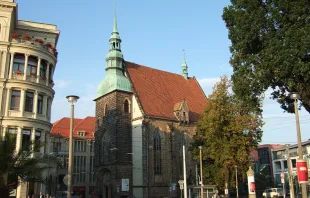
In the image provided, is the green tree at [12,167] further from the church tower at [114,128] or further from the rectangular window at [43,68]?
the church tower at [114,128]

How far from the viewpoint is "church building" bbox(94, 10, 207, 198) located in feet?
145

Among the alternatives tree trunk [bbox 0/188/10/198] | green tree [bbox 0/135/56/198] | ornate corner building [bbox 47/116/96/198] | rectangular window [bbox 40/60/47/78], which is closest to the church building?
rectangular window [bbox 40/60/47/78]

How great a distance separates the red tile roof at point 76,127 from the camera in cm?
6494

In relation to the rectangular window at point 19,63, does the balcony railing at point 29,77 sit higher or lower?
lower

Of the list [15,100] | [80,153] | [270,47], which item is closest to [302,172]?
[270,47]

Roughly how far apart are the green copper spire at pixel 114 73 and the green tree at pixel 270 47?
27.3m

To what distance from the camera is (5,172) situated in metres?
15.8

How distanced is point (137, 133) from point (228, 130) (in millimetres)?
15706

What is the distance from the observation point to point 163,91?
2109 inches

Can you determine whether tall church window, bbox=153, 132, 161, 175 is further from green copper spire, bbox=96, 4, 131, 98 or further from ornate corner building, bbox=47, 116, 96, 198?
ornate corner building, bbox=47, 116, 96, 198

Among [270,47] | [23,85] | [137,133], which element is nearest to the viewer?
[270,47]

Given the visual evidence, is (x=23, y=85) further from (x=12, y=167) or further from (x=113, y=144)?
(x=113, y=144)

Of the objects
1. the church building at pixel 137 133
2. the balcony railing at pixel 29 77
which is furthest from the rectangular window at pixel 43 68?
the church building at pixel 137 133

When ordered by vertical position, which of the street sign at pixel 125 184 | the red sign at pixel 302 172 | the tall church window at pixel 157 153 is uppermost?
the tall church window at pixel 157 153
